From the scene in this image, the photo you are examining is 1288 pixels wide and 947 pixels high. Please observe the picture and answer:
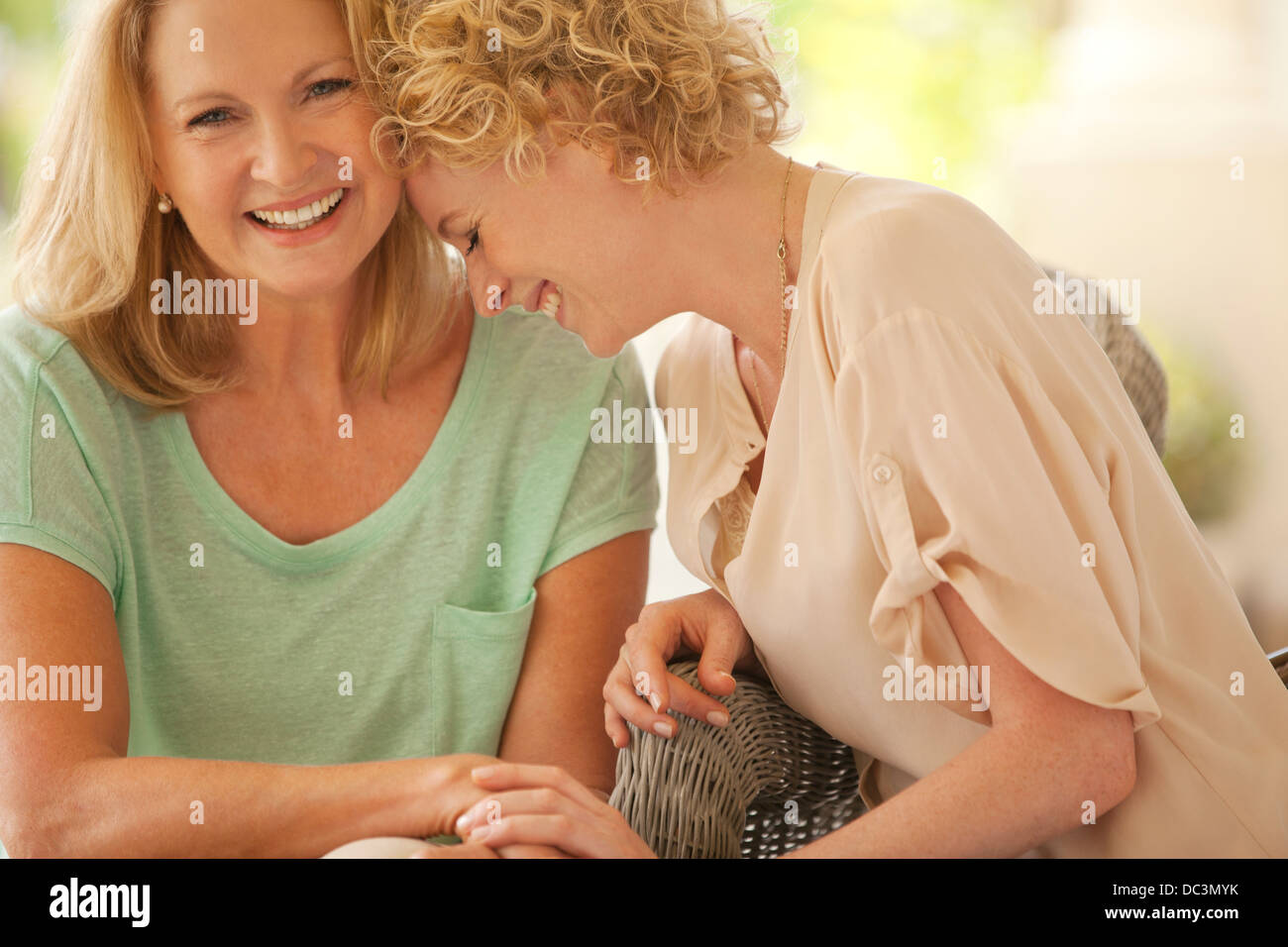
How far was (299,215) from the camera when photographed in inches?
54.2

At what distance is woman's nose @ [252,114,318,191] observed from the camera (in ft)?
4.31

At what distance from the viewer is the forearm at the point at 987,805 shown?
3.42ft

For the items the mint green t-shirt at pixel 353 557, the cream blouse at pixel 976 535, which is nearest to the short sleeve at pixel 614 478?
the mint green t-shirt at pixel 353 557

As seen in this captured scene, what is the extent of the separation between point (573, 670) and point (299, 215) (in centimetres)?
62

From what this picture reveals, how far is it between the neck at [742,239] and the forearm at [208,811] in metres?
0.56

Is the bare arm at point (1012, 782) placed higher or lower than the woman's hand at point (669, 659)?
lower

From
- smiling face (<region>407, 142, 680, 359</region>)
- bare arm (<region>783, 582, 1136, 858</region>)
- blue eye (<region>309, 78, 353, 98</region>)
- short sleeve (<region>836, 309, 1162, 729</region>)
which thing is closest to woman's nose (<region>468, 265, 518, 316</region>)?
smiling face (<region>407, 142, 680, 359</region>)

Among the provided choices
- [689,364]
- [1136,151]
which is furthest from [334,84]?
[1136,151]

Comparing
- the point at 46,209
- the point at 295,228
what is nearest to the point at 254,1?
the point at 295,228

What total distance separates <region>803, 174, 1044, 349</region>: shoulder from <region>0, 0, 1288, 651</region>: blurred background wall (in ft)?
5.38

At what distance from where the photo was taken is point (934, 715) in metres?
1.23

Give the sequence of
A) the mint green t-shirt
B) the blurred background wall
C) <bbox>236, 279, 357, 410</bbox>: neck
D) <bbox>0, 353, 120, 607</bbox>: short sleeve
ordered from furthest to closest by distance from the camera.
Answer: the blurred background wall, <bbox>236, 279, 357, 410</bbox>: neck, the mint green t-shirt, <bbox>0, 353, 120, 607</bbox>: short sleeve

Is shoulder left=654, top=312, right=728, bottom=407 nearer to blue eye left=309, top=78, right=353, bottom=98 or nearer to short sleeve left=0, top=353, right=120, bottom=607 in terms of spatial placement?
blue eye left=309, top=78, right=353, bottom=98

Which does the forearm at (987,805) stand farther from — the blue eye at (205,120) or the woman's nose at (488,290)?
the blue eye at (205,120)
